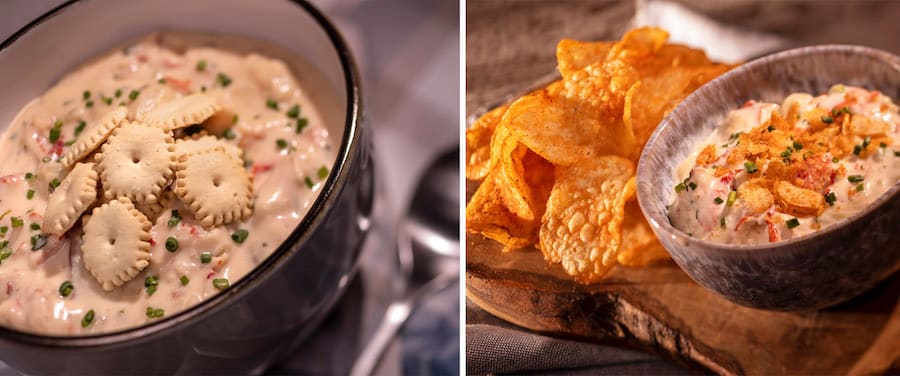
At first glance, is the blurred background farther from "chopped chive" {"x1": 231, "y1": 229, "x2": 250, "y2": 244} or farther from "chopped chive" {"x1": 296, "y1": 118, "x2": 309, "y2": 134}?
"chopped chive" {"x1": 231, "y1": 229, "x2": 250, "y2": 244}

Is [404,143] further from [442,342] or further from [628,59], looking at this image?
[628,59]

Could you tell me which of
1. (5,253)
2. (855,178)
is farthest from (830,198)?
(5,253)

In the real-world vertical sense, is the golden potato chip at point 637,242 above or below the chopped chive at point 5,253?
Result: below

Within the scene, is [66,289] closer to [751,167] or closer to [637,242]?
[637,242]

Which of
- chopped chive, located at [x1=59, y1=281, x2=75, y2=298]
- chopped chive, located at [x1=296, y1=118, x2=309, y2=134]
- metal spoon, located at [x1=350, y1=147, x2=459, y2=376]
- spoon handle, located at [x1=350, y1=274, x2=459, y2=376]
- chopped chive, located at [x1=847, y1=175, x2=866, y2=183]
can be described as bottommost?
spoon handle, located at [x1=350, y1=274, x2=459, y2=376]

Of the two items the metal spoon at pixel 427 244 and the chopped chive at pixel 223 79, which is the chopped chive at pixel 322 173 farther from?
the metal spoon at pixel 427 244

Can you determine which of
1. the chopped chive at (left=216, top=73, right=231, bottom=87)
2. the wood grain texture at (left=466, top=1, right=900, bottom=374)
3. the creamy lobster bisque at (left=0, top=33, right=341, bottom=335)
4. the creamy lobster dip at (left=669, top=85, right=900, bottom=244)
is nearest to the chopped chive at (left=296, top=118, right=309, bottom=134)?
the creamy lobster bisque at (left=0, top=33, right=341, bottom=335)

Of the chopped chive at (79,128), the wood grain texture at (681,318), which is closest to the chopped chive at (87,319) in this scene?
the chopped chive at (79,128)
